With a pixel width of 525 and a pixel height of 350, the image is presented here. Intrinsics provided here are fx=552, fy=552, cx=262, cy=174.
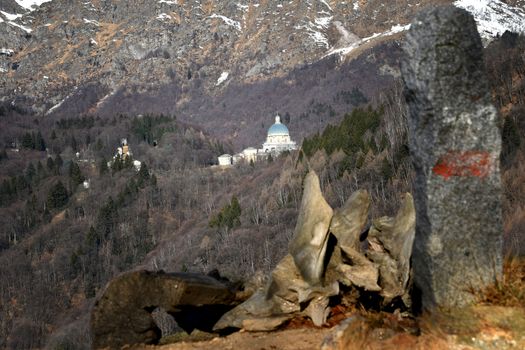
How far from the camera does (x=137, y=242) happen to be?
3684 inches

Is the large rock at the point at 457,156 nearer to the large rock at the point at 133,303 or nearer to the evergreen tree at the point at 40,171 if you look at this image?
the large rock at the point at 133,303

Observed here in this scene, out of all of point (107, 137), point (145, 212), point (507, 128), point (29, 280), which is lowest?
point (29, 280)

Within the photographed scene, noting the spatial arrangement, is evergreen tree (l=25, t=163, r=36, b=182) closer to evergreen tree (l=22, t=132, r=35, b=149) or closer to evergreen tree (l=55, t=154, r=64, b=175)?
evergreen tree (l=55, t=154, r=64, b=175)

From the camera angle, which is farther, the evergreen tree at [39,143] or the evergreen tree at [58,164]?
the evergreen tree at [39,143]

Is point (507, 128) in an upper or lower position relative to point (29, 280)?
upper

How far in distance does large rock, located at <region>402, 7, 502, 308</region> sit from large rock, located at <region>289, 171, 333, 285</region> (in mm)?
2370

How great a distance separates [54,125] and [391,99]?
129684 millimetres

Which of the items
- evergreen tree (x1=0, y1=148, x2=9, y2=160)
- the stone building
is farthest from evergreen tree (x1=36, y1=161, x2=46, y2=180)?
the stone building


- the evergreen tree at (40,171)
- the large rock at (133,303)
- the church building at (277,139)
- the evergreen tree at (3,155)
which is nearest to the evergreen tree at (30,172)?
the evergreen tree at (40,171)

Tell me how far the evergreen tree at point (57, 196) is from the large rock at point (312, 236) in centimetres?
10942

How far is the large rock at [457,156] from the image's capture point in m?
5.58

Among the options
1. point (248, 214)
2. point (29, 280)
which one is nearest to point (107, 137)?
point (29, 280)

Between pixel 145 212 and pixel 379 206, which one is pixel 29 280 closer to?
pixel 145 212

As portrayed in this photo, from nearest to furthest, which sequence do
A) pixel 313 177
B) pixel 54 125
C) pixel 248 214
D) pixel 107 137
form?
pixel 313 177 < pixel 248 214 < pixel 107 137 < pixel 54 125
